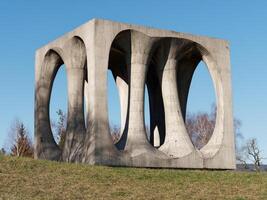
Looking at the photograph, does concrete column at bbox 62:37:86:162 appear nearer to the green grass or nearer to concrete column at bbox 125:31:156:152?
concrete column at bbox 125:31:156:152

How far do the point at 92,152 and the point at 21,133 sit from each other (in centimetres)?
2836

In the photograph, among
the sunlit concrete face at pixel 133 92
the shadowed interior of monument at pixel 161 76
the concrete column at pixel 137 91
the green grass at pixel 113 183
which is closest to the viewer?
the green grass at pixel 113 183

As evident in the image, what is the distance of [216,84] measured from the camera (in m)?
29.5

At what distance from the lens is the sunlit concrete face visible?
80.9ft

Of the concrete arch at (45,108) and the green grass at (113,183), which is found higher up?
the concrete arch at (45,108)

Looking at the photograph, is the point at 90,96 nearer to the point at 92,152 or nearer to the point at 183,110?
the point at 92,152

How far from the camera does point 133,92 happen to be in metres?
26.2

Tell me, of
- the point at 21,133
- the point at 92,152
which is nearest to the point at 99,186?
the point at 92,152

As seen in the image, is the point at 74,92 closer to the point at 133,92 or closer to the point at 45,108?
the point at 45,108

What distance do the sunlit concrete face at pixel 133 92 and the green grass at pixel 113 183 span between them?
4.88 meters

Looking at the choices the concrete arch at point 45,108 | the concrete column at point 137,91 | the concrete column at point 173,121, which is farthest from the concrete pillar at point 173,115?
the concrete arch at point 45,108

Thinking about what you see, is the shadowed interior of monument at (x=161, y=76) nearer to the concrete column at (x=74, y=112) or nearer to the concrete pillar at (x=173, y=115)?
the concrete pillar at (x=173, y=115)

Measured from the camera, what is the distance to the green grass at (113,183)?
15.9 meters

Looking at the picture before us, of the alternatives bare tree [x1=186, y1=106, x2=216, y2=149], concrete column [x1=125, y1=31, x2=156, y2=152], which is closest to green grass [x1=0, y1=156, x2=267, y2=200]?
concrete column [x1=125, y1=31, x2=156, y2=152]
